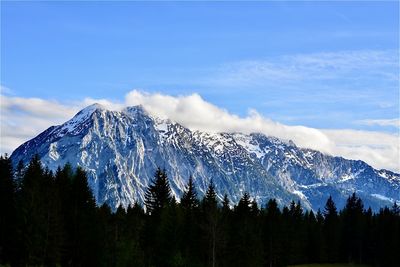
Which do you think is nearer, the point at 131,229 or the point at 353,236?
→ the point at 131,229

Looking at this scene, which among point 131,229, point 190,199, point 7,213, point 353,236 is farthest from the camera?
point 353,236

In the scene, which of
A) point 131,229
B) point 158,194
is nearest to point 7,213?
point 131,229

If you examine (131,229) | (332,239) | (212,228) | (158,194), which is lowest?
(131,229)

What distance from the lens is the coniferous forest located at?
79000 mm

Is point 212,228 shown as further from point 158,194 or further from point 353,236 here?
point 353,236

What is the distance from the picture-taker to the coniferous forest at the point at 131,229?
79.0 metres

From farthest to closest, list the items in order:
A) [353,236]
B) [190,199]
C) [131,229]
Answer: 1. [353,236]
2. [190,199]
3. [131,229]

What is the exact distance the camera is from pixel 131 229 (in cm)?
9656

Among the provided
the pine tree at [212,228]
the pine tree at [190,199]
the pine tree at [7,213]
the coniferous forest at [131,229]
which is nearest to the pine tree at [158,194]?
the coniferous forest at [131,229]

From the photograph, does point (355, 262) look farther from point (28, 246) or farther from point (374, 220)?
point (28, 246)

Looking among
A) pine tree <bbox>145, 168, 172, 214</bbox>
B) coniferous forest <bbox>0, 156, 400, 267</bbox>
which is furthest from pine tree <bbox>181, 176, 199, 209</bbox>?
pine tree <bbox>145, 168, 172, 214</bbox>

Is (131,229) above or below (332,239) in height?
below

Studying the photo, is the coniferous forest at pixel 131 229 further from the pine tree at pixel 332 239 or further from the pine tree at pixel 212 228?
the pine tree at pixel 332 239

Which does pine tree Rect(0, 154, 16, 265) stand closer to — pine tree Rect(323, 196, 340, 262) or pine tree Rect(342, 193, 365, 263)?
pine tree Rect(323, 196, 340, 262)
